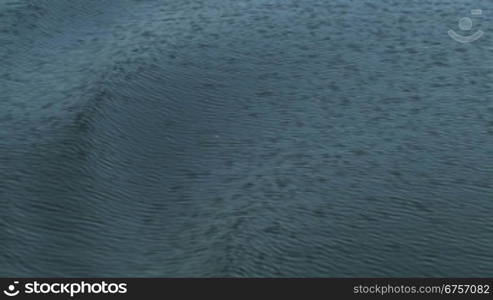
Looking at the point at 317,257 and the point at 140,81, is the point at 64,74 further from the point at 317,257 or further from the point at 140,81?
the point at 317,257

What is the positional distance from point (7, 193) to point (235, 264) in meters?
18.3

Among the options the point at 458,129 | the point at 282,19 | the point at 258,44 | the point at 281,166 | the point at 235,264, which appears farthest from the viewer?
the point at 282,19

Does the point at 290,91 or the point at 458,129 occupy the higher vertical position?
the point at 290,91

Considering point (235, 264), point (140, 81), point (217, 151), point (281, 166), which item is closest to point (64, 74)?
point (140, 81)

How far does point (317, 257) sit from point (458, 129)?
21.4m

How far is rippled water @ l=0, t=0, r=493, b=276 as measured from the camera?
158 feet

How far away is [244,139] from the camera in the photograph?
61125mm

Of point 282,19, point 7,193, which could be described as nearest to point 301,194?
point 7,193

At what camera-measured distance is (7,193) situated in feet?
174

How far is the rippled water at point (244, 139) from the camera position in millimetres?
48219

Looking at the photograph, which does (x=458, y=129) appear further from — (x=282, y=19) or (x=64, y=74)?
(x=64, y=74)

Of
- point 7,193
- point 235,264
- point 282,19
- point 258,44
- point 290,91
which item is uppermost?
point 282,19

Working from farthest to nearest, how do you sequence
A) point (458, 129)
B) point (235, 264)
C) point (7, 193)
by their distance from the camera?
point (458, 129), point (7, 193), point (235, 264)

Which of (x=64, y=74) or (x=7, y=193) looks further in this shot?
(x=64, y=74)
